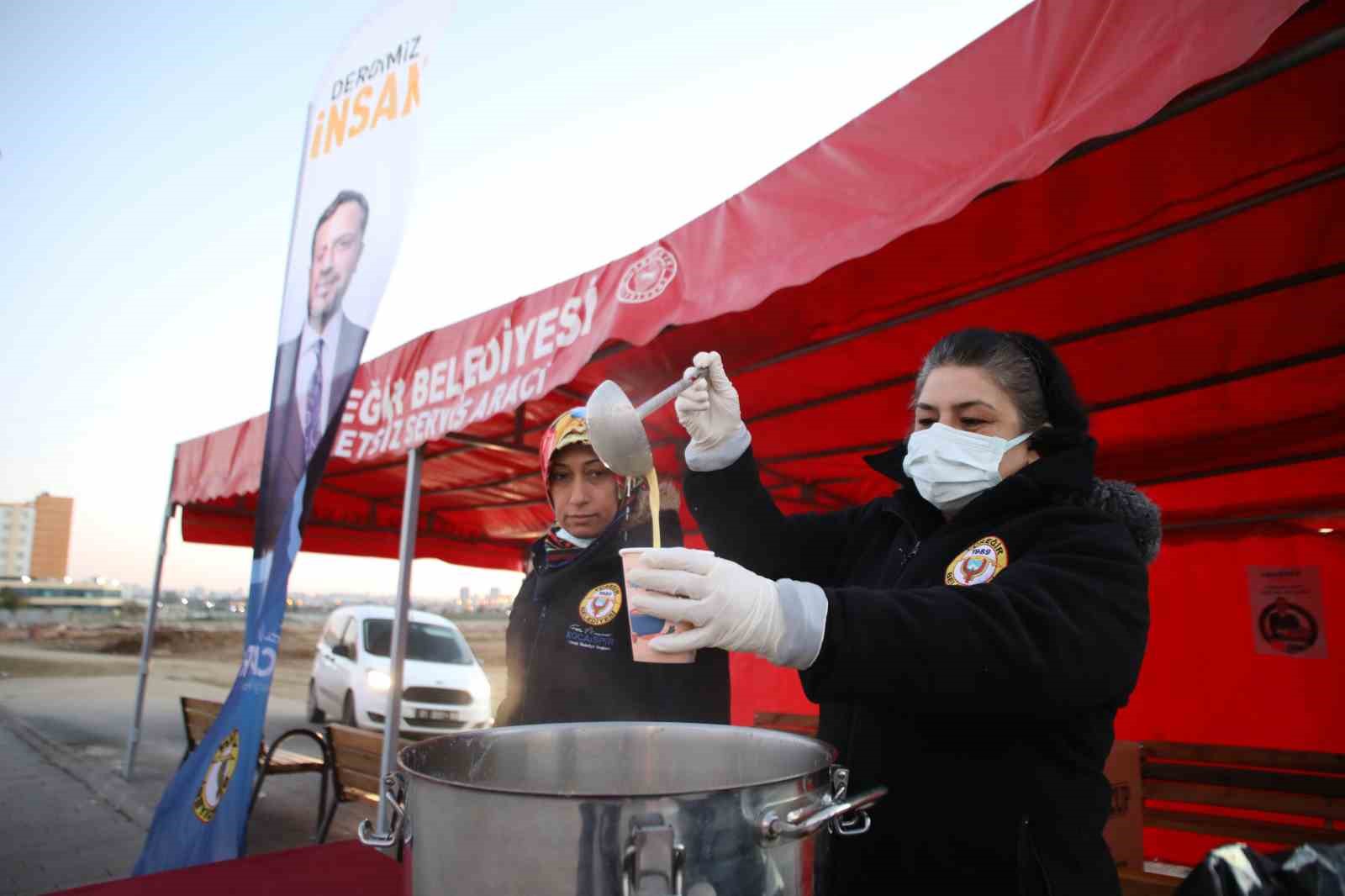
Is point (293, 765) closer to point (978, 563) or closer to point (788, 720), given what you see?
point (788, 720)

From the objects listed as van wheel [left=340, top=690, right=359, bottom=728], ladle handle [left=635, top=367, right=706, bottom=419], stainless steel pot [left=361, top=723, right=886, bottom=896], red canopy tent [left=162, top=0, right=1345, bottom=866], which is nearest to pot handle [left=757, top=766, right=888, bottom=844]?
stainless steel pot [left=361, top=723, right=886, bottom=896]

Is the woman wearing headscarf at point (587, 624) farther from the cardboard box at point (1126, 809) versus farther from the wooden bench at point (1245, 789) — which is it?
the wooden bench at point (1245, 789)

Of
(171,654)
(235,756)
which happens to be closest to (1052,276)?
(235,756)

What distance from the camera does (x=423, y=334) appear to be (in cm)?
363

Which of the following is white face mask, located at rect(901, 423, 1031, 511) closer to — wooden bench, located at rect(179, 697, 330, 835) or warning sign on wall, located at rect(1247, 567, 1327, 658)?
wooden bench, located at rect(179, 697, 330, 835)

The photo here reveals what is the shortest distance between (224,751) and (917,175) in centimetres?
342

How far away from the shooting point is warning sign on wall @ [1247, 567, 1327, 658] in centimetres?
395

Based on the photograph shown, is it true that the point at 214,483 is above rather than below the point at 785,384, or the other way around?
below

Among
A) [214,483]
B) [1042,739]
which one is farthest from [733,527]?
[214,483]

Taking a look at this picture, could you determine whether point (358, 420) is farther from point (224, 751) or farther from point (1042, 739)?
point (1042, 739)

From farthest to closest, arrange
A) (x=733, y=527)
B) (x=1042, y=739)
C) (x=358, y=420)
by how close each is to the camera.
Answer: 1. (x=358, y=420)
2. (x=733, y=527)
3. (x=1042, y=739)

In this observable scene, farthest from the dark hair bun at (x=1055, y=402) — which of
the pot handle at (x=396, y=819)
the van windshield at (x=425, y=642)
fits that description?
the van windshield at (x=425, y=642)

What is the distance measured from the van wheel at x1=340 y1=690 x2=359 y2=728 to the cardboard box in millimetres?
8350

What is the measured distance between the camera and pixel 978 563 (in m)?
1.13
